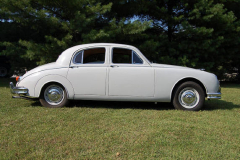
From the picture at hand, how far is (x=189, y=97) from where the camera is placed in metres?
4.75

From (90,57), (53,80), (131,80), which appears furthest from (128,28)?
(53,80)

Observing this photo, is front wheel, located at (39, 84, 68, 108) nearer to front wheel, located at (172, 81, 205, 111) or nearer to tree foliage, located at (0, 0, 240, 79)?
front wheel, located at (172, 81, 205, 111)

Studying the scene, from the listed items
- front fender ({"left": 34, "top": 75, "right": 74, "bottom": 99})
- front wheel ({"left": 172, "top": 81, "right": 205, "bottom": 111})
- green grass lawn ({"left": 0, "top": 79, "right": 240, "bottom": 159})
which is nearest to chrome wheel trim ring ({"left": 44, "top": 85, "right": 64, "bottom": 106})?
front fender ({"left": 34, "top": 75, "right": 74, "bottom": 99})

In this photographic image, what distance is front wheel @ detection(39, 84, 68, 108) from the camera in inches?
191

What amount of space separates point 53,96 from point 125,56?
2089 millimetres

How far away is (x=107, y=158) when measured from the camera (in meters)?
2.43

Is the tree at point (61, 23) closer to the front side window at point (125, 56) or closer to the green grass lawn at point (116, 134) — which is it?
the front side window at point (125, 56)

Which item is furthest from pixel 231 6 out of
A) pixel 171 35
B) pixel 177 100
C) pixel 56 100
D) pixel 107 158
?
pixel 107 158

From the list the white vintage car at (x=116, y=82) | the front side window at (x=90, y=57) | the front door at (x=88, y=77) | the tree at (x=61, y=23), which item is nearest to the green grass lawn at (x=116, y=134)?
the white vintage car at (x=116, y=82)

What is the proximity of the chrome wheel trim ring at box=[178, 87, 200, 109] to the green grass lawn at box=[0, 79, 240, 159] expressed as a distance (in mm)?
285

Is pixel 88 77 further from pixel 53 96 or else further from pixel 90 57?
pixel 53 96

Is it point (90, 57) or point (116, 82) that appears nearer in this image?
point (116, 82)

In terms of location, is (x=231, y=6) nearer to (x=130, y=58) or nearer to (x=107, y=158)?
(x=130, y=58)

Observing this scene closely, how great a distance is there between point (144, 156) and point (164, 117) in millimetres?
1846
